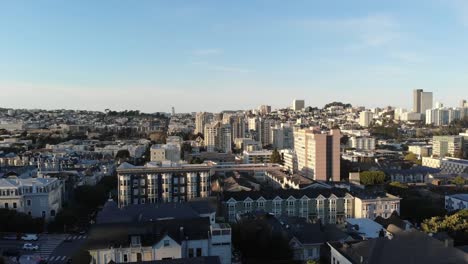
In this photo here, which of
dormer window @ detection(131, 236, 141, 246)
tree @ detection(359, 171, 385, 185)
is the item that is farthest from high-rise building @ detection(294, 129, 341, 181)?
dormer window @ detection(131, 236, 141, 246)

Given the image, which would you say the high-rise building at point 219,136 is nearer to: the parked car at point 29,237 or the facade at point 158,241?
the parked car at point 29,237

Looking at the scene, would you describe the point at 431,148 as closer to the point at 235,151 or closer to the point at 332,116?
the point at 235,151

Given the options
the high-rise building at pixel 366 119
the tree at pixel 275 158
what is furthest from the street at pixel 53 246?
the high-rise building at pixel 366 119

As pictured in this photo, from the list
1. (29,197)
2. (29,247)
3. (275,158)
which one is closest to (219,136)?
(275,158)

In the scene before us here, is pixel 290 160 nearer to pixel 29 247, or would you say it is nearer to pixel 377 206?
pixel 377 206

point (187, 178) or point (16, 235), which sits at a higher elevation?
point (187, 178)

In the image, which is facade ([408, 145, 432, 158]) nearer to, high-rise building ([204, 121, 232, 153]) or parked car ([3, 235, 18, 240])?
high-rise building ([204, 121, 232, 153])

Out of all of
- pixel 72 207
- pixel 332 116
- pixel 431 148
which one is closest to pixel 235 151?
pixel 431 148
